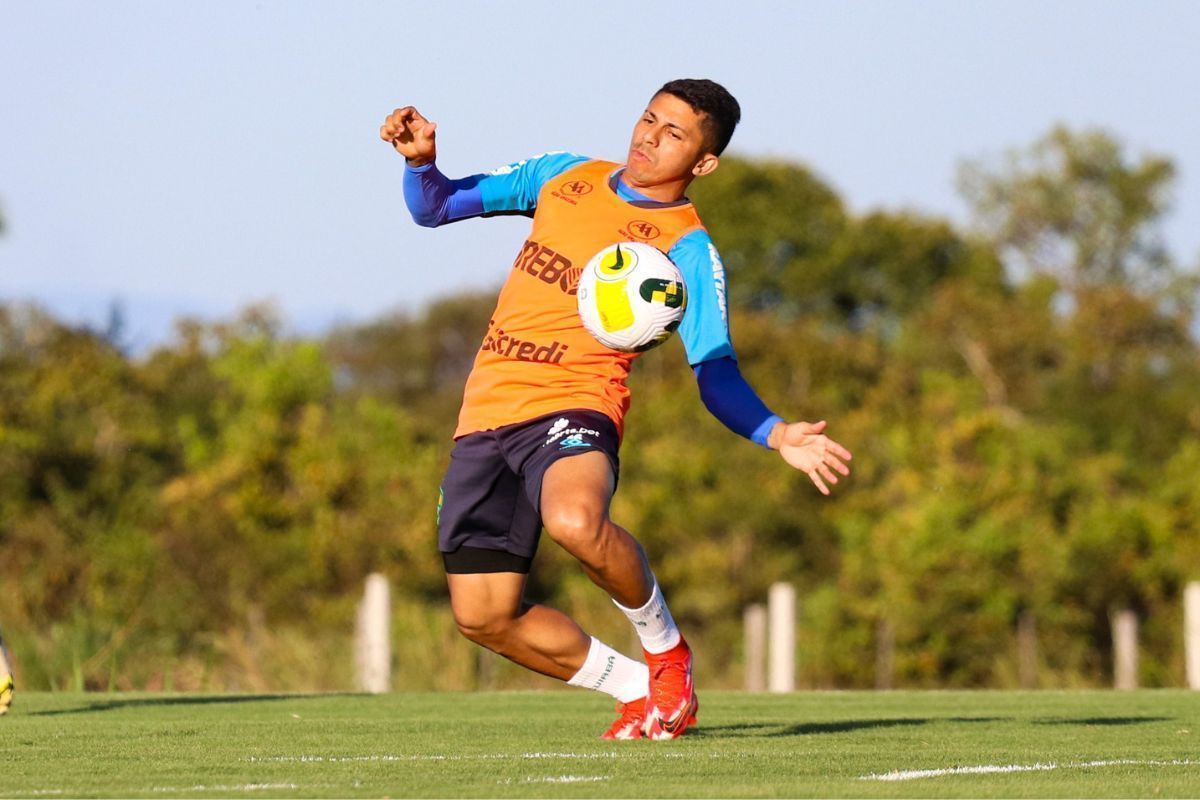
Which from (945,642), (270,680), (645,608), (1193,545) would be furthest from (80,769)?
(1193,545)

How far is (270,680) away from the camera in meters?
15.1

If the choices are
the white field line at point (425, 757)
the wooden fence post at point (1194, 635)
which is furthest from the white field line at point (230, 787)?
the wooden fence post at point (1194, 635)

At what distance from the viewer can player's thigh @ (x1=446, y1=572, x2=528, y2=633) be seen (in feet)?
22.0

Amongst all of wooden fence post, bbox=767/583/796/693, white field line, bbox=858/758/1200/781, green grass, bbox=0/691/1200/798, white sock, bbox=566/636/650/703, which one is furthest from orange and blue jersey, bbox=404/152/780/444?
wooden fence post, bbox=767/583/796/693

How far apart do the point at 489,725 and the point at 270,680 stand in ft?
26.0

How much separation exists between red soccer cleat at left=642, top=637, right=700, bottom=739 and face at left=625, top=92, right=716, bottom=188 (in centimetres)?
155

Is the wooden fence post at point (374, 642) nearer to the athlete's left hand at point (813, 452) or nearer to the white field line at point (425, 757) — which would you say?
the white field line at point (425, 757)

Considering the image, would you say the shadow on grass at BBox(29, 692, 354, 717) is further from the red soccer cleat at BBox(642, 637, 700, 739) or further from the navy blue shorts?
the red soccer cleat at BBox(642, 637, 700, 739)

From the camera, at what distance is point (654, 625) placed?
6.58 m

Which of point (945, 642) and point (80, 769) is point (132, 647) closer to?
point (80, 769)

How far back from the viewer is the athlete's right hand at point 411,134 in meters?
6.85

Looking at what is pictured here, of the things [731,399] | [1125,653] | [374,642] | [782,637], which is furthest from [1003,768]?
[1125,653]

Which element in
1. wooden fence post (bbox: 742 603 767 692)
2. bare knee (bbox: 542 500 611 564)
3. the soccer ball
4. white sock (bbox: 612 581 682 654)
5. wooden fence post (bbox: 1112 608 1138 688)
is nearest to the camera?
bare knee (bbox: 542 500 611 564)

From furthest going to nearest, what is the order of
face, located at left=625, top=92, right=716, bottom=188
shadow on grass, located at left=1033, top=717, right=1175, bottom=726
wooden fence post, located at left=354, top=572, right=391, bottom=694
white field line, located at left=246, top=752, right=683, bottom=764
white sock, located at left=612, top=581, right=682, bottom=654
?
A: wooden fence post, located at left=354, top=572, right=391, bottom=694, shadow on grass, located at left=1033, top=717, right=1175, bottom=726, face, located at left=625, top=92, right=716, bottom=188, white sock, located at left=612, top=581, right=682, bottom=654, white field line, located at left=246, top=752, right=683, bottom=764
